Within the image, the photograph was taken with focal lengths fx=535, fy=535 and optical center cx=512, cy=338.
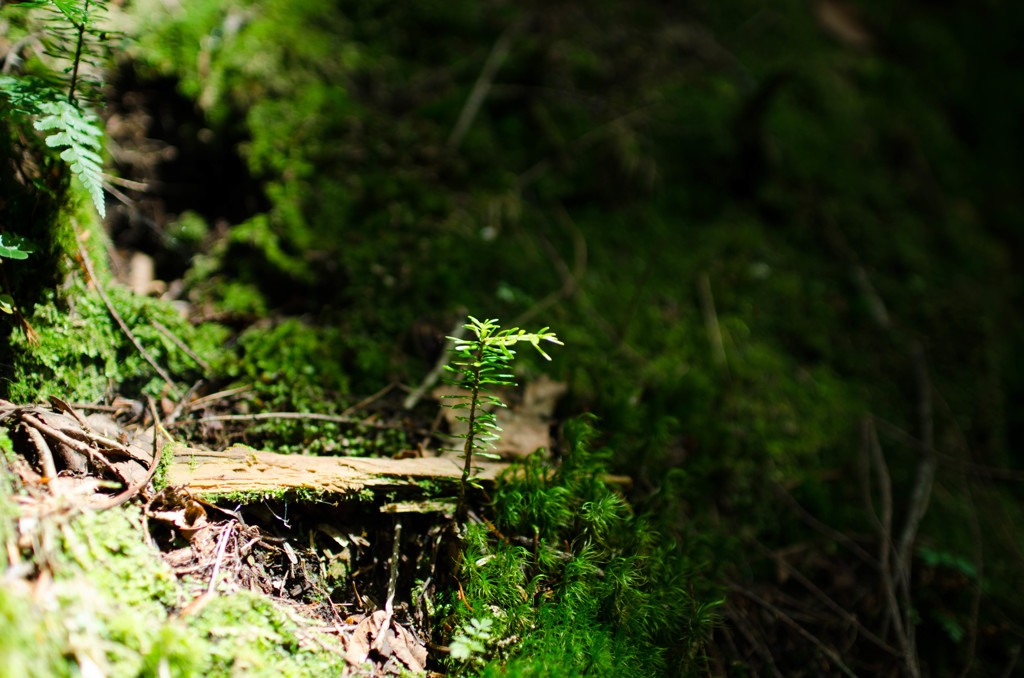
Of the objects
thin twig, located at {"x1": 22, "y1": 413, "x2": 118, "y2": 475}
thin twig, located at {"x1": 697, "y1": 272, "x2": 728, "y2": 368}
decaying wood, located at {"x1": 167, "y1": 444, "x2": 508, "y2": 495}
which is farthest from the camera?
thin twig, located at {"x1": 697, "y1": 272, "x2": 728, "y2": 368}

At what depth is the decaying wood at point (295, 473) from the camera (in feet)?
6.58

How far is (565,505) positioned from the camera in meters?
2.18

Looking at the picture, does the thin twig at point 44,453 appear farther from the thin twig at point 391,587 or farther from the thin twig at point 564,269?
the thin twig at point 564,269

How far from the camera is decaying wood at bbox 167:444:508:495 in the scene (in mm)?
2006

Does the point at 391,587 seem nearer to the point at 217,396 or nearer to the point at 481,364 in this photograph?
the point at 481,364

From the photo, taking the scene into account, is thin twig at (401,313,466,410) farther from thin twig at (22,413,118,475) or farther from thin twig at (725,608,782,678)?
thin twig at (725,608,782,678)

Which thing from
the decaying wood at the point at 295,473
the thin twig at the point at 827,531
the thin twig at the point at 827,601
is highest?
the decaying wood at the point at 295,473

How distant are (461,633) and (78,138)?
2.21 metres

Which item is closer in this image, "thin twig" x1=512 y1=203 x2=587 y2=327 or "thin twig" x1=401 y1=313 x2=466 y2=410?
"thin twig" x1=401 y1=313 x2=466 y2=410

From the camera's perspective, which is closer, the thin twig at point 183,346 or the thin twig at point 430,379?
the thin twig at point 183,346

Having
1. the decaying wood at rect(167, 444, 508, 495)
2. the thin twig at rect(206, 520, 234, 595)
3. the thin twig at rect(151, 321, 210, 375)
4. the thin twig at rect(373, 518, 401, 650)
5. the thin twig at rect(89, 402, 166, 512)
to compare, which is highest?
the thin twig at rect(151, 321, 210, 375)

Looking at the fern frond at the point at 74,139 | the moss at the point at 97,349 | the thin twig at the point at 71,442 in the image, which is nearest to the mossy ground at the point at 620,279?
the moss at the point at 97,349

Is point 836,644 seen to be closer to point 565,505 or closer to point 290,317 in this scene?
point 565,505

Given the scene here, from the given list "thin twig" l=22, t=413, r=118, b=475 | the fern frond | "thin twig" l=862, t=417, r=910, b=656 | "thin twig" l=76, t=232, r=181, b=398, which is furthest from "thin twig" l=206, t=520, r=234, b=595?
"thin twig" l=862, t=417, r=910, b=656
